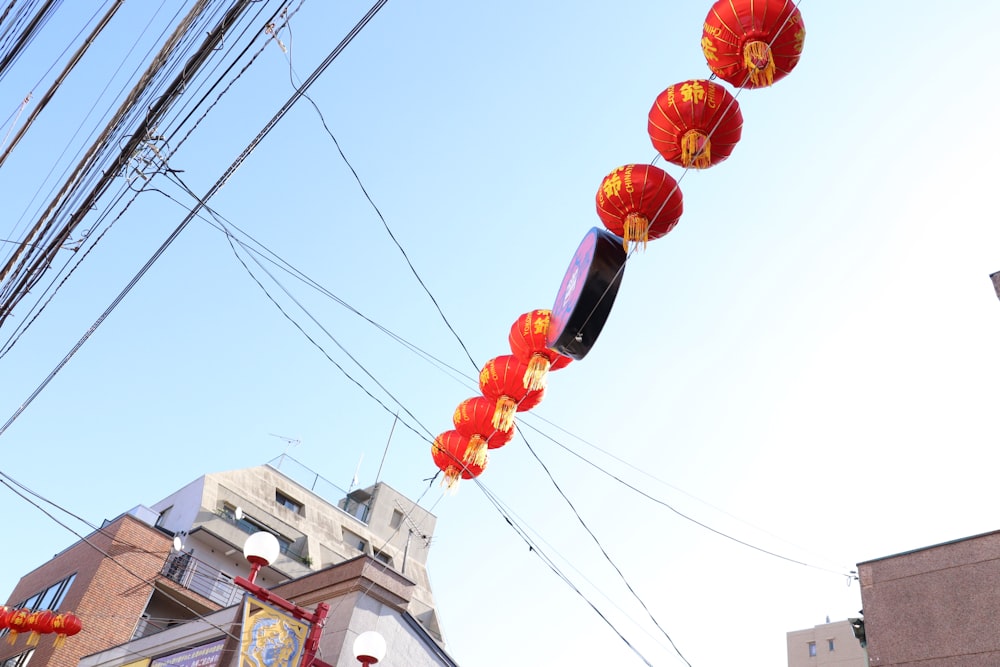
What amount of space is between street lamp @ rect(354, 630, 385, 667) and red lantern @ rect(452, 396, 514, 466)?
269 centimetres

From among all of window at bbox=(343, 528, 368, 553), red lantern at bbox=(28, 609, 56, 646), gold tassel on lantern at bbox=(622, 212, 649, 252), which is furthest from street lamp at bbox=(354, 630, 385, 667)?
window at bbox=(343, 528, 368, 553)

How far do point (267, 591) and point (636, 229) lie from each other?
703cm

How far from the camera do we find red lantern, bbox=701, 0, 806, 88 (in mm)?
7664

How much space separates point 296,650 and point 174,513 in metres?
24.9

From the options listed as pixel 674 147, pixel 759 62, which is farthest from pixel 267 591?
pixel 759 62

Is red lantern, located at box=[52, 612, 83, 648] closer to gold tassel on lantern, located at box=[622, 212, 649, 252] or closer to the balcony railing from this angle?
the balcony railing

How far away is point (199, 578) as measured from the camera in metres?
27.8

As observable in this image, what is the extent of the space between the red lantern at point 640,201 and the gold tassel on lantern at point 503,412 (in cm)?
321

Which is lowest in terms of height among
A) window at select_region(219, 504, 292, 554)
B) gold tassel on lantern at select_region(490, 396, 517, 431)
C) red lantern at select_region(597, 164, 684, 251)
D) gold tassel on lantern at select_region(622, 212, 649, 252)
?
gold tassel on lantern at select_region(490, 396, 517, 431)

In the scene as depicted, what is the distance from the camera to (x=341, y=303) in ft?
44.8

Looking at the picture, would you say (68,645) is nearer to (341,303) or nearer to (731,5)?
(341,303)

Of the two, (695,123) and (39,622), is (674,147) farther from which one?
(39,622)

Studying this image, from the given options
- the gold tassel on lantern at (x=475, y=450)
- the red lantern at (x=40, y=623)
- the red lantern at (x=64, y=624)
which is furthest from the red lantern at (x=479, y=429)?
the red lantern at (x=40, y=623)

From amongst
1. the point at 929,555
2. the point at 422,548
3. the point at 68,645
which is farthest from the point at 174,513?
the point at 929,555
